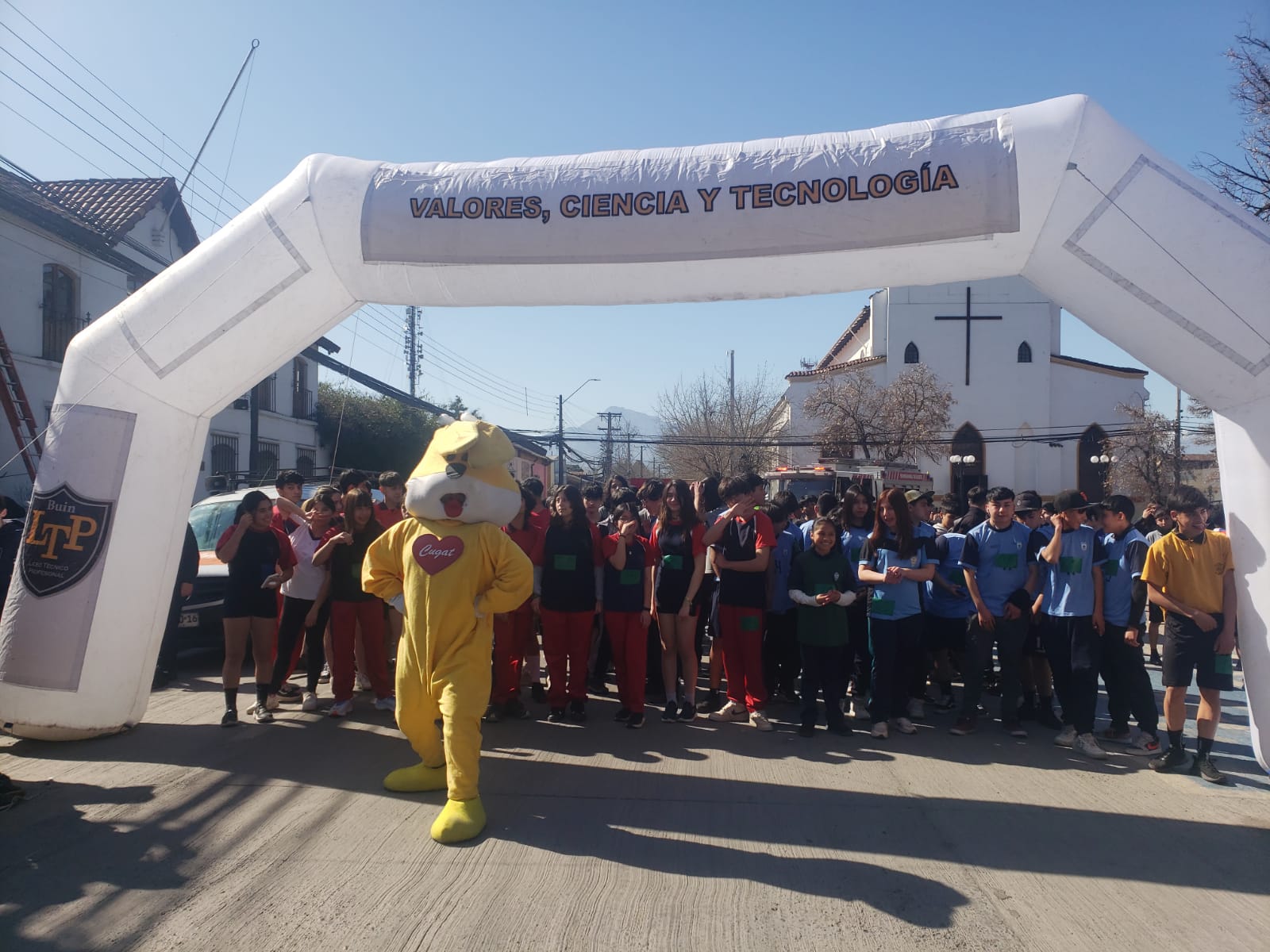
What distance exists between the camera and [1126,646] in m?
6.18

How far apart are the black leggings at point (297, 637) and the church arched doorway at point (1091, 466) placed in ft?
122

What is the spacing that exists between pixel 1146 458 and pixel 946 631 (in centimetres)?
2683

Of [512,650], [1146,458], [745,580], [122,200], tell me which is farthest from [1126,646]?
[1146,458]

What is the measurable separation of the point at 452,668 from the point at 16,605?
Answer: 128 inches

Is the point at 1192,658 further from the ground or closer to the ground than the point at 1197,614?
closer to the ground

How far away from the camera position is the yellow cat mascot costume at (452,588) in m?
4.54

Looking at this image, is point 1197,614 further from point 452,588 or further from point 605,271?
point 452,588

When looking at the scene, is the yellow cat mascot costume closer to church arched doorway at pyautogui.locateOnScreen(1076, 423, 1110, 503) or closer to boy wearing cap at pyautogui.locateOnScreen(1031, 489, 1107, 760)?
boy wearing cap at pyautogui.locateOnScreen(1031, 489, 1107, 760)

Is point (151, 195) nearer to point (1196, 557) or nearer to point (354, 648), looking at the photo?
point (354, 648)

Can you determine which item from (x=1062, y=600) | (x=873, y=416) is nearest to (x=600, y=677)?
(x=1062, y=600)

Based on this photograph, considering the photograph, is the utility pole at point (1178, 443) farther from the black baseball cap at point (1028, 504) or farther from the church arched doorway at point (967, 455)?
the black baseball cap at point (1028, 504)

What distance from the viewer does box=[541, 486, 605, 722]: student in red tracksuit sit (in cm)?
655

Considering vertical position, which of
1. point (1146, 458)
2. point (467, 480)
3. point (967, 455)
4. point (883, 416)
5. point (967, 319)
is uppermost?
point (967, 319)

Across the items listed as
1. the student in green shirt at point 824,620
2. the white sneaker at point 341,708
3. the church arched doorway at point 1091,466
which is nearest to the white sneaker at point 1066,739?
the student in green shirt at point 824,620
